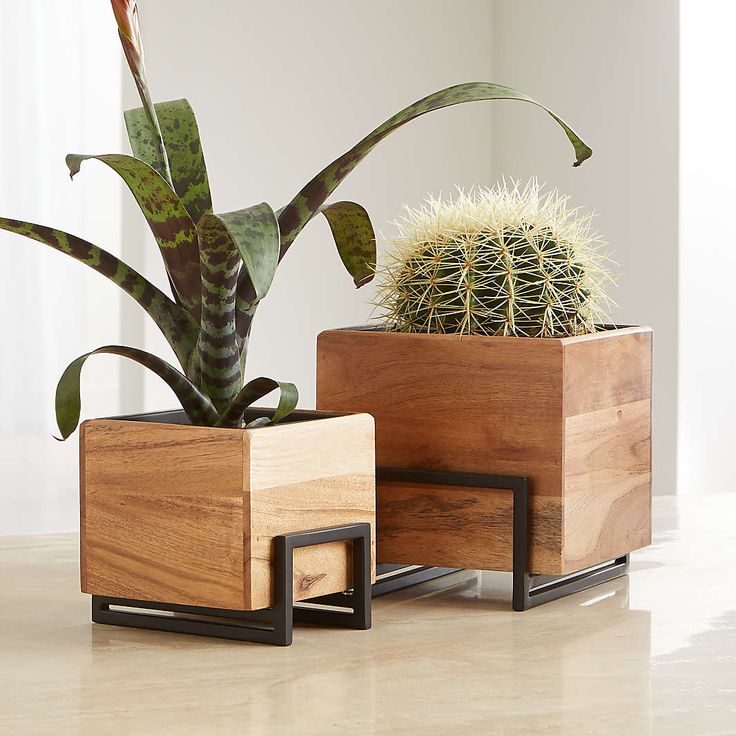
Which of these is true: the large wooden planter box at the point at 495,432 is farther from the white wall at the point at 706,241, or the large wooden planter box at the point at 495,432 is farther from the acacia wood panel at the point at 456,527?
the white wall at the point at 706,241

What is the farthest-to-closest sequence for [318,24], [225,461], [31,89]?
[318,24] → [31,89] → [225,461]

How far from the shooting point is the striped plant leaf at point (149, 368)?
2.71 ft

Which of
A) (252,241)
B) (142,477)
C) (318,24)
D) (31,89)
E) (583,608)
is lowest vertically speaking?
(583,608)

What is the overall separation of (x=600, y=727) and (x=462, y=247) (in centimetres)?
42

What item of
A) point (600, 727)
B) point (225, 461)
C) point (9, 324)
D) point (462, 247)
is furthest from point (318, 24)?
point (600, 727)

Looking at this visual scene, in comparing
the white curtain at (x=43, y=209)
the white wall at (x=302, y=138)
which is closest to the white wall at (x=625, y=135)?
the white wall at (x=302, y=138)

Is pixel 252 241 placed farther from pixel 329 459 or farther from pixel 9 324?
pixel 9 324

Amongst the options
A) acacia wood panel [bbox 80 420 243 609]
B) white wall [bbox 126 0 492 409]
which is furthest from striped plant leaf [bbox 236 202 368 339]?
white wall [bbox 126 0 492 409]

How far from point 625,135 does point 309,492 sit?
2.12m

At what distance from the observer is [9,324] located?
2.92m

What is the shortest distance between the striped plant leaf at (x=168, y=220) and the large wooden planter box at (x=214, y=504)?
0.30 ft

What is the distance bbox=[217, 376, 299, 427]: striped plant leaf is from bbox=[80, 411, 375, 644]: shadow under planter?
0.02 meters

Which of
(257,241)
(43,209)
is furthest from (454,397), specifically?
(43,209)

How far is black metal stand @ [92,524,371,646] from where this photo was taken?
82cm
